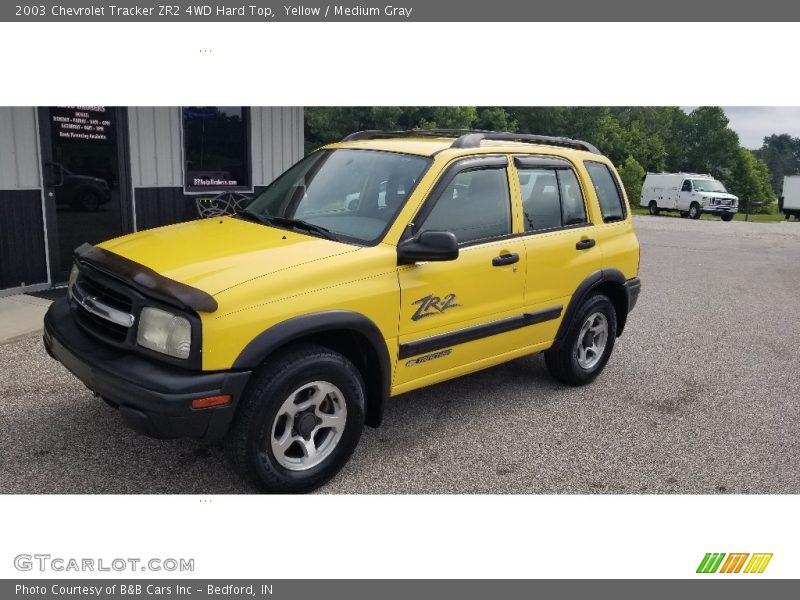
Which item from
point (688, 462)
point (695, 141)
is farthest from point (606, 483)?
point (695, 141)

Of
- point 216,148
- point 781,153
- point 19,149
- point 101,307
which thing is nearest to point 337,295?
point 101,307

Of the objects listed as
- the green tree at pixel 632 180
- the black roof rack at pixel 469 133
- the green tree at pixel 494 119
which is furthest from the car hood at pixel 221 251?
the green tree at pixel 494 119

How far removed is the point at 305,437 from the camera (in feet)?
12.4

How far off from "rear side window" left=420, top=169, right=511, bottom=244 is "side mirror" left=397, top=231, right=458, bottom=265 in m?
0.30

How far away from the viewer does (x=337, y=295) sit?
3.71 metres

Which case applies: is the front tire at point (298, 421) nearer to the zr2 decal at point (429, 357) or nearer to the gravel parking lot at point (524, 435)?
the gravel parking lot at point (524, 435)

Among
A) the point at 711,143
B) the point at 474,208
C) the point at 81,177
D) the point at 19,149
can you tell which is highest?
the point at 711,143

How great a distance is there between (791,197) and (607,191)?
125ft

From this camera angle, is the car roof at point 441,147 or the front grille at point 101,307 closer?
the front grille at point 101,307

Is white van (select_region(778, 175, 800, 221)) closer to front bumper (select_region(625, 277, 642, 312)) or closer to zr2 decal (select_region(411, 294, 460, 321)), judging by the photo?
front bumper (select_region(625, 277, 642, 312))

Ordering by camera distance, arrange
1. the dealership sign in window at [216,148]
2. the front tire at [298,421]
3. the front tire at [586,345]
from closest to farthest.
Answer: the front tire at [298,421] → the front tire at [586,345] → the dealership sign in window at [216,148]

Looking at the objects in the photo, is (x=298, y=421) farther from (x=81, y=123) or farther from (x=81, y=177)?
(x=81, y=123)

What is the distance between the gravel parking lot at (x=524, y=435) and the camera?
398 cm


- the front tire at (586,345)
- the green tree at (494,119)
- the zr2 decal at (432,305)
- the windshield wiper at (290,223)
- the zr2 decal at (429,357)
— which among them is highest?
the green tree at (494,119)
